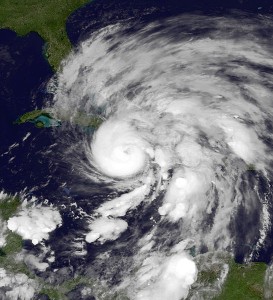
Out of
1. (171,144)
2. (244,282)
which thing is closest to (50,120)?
(171,144)

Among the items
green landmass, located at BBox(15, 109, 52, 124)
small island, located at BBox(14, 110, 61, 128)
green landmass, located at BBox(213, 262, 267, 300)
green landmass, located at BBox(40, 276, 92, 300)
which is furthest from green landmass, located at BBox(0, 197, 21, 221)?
green landmass, located at BBox(213, 262, 267, 300)

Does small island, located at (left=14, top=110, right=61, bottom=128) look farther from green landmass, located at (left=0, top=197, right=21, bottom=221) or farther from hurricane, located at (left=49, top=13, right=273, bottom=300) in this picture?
green landmass, located at (left=0, top=197, right=21, bottom=221)

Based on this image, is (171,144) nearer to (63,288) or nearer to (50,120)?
(50,120)

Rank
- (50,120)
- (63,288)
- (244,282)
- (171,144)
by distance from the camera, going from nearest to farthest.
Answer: (244,282) < (63,288) < (171,144) < (50,120)

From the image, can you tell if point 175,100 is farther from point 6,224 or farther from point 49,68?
point 6,224

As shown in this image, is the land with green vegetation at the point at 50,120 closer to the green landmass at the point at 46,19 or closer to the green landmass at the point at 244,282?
the green landmass at the point at 46,19

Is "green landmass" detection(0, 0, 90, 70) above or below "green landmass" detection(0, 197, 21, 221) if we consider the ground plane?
above

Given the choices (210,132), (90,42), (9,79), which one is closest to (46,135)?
(9,79)
